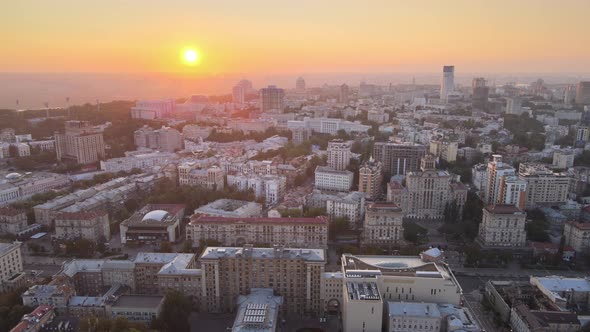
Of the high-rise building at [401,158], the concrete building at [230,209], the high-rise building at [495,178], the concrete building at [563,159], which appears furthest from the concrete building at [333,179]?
the concrete building at [563,159]

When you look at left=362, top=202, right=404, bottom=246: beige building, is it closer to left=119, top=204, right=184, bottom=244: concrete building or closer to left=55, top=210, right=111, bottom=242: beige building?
left=119, top=204, right=184, bottom=244: concrete building

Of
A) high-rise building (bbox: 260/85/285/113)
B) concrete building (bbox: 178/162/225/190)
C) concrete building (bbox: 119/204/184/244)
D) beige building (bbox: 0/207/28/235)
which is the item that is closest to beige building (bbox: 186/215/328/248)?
concrete building (bbox: 119/204/184/244)

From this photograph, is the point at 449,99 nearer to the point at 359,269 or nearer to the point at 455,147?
the point at 455,147

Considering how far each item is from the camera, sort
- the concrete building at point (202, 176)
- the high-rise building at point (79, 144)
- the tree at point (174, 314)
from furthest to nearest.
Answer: the high-rise building at point (79, 144)
the concrete building at point (202, 176)
the tree at point (174, 314)

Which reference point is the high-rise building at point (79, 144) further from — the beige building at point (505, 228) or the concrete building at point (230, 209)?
the beige building at point (505, 228)

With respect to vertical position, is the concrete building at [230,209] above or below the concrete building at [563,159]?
below

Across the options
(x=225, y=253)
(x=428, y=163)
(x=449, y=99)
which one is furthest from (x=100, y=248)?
(x=449, y=99)

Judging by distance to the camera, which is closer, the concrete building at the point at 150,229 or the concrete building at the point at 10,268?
the concrete building at the point at 10,268
